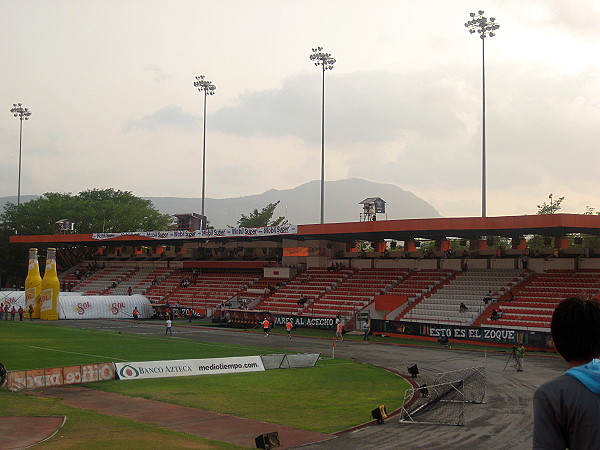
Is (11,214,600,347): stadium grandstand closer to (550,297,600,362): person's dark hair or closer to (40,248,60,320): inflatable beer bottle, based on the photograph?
(40,248,60,320): inflatable beer bottle

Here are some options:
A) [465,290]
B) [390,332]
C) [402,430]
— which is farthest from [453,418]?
[465,290]

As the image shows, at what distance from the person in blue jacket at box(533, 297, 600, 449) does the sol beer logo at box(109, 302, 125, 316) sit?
6679cm

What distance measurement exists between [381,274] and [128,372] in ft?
126

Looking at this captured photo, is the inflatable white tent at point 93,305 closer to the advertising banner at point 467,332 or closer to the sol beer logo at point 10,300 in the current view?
the sol beer logo at point 10,300

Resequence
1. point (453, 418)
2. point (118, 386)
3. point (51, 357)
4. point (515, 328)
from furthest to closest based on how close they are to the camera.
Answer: point (515, 328) → point (51, 357) → point (118, 386) → point (453, 418)

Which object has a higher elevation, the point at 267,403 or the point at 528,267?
the point at 528,267

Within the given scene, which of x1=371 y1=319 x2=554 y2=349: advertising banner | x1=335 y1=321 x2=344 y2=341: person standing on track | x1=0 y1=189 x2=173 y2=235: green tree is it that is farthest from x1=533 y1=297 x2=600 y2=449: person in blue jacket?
x1=0 y1=189 x2=173 y2=235: green tree

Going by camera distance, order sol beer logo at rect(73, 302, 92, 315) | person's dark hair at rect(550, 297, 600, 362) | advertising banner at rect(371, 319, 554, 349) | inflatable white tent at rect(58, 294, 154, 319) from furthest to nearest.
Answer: sol beer logo at rect(73, 302, 92, 315) < inflatable white tent at rect(58, 294, 154, 319) < advertising banner at rect(371, 319, 554, 349) < person's dark hair at rect(550, 297, 600, 362)

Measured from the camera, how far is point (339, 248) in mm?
72625

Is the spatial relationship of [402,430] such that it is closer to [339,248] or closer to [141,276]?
[339,248]

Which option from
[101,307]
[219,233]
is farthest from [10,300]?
[219,233]

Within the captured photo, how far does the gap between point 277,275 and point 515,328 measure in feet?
106

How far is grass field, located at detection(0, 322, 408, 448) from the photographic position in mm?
20906

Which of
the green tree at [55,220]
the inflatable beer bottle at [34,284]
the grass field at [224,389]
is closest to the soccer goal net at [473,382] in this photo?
the grass field at [224,389]
